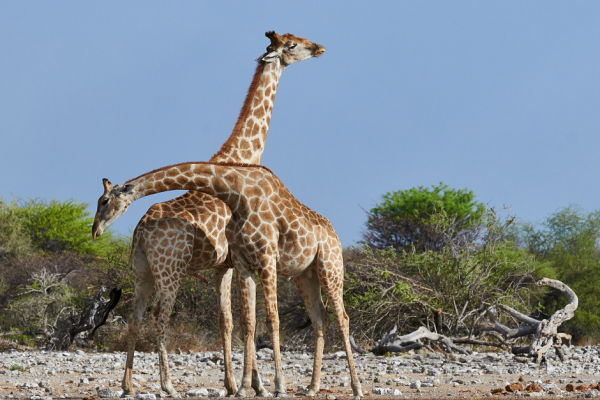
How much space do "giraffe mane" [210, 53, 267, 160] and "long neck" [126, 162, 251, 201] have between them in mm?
1566

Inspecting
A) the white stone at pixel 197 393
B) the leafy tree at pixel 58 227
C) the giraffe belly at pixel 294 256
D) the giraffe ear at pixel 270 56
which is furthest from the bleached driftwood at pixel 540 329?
the leafy tree at pixel 58 227

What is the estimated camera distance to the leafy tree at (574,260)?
23359 millimetres

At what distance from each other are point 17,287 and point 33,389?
17371mm

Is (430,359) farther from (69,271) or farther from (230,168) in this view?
(69,271)

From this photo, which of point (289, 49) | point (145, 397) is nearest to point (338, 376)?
point (145, 397)

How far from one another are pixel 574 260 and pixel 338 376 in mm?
19360

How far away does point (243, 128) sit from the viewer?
9500mm

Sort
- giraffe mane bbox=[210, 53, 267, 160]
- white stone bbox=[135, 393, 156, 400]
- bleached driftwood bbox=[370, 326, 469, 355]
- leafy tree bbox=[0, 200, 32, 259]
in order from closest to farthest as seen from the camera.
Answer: white stone bbox=[135, 393, 156, 400]
giraffe mane bbox=[210, 53, 267, 160]
bleached driftwood bbox=[370, 326, 469, 355]
leafy tree bbox=[0, 200, 32, 259]

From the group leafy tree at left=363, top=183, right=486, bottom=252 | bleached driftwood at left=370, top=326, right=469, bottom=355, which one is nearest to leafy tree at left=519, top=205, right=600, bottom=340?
leafy tree at left=363, top=183, right=486, bottom=252

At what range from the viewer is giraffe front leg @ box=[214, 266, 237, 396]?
25.8ft

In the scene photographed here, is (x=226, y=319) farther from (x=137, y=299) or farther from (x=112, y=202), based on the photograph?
(x=112, y=202)

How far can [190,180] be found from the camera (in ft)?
24.5

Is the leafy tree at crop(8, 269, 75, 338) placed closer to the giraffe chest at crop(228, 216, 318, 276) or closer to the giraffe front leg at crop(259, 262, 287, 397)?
the giraffe chest at crop(228, 216, 318, 276)

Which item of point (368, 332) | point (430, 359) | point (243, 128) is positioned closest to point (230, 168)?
point (243, 128)
